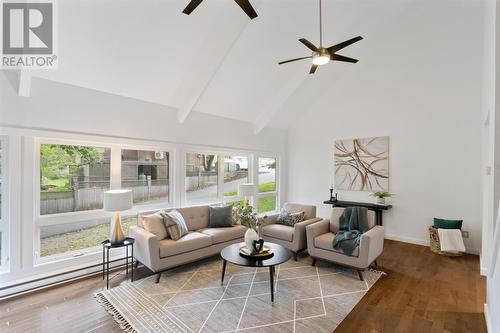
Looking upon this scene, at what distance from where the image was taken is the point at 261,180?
261 inches

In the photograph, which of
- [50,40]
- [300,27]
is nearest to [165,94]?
[50,40]

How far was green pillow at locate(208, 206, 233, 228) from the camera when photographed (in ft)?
14.1

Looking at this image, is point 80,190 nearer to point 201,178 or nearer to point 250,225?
point 201,178

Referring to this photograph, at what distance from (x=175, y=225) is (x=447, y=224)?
474 cm

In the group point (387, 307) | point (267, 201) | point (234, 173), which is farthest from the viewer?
point (267, 201)

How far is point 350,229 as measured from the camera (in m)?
3.77

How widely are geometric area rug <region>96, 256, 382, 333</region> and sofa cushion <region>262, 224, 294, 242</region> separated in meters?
0.55

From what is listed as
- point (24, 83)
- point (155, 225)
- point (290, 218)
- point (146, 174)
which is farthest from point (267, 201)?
point (24, 83)

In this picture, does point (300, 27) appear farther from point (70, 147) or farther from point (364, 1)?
point (70, 147)

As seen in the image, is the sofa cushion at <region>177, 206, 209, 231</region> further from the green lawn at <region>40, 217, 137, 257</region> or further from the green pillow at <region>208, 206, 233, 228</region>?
the green lawn at <region>40, 217, 137, 257</region>

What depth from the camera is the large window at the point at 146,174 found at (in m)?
4.09

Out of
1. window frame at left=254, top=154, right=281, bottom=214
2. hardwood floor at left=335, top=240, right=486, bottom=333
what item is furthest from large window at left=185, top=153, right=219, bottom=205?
hardwood floor at left=335, top=240, right=486, bottom=333

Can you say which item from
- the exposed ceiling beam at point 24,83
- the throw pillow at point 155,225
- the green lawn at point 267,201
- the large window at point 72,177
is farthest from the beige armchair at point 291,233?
the exposed ceiling beam at point 24,83

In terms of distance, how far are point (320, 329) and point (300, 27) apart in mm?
4443
